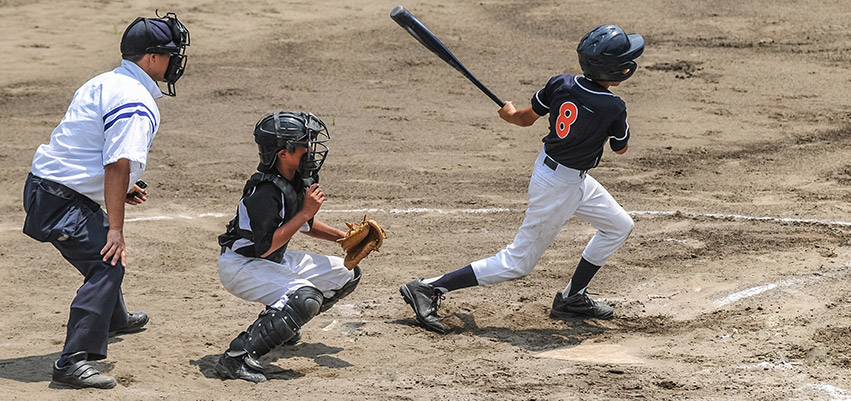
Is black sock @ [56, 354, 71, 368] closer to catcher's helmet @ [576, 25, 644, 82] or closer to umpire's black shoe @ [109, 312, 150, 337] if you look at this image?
umpire's black shoe @ [109, 312, 150, 337]

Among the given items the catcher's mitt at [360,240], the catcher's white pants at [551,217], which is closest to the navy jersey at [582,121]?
the catcher's white pants at [551,217]

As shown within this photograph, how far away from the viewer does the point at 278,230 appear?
5070 mm

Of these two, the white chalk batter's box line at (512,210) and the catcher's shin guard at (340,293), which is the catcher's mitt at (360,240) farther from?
the white chalk batter's box line at (512,210)

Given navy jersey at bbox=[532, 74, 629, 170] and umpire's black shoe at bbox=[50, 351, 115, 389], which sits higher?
navy jersey at bbox=[532, 74, 629, 170]

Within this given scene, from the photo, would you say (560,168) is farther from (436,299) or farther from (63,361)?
(63,361)

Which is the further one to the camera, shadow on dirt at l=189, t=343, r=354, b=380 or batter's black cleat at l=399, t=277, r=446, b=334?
batter's black cleat at l=399, t=277, r=446, b=334

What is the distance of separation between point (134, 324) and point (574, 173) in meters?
2.71

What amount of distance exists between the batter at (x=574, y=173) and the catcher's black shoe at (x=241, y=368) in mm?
1211

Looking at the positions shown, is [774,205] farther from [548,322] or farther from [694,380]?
[694,380]

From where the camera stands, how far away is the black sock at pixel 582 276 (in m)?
6.22

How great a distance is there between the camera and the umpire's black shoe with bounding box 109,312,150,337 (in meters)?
5.86

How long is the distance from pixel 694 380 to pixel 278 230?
7.39 ft

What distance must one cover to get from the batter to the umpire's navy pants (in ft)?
6.18

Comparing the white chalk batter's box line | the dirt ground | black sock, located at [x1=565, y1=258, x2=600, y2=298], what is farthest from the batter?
the white chalk batter's box line
